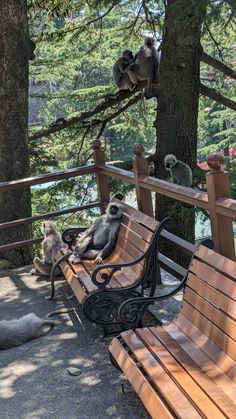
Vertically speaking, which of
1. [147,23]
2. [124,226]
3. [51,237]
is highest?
[147,23]

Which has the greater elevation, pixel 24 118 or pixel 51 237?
pixel 24 118

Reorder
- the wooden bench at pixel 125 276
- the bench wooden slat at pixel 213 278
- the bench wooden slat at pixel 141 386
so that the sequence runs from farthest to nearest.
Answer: the wooden bench at pixel 125 276 < the bench wooden slat at pixel 213 278 < the bench wooden slat at pixel 141 386

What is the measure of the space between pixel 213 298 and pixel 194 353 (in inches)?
14.4

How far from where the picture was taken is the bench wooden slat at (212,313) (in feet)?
9.45

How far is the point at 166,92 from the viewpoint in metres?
8.86

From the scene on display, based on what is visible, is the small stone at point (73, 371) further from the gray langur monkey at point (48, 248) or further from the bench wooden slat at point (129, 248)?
the gray langur monkey at point (48, 248)

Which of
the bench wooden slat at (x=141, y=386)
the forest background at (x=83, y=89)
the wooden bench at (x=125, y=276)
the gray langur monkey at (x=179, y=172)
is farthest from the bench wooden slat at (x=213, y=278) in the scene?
the forest background at (x=83, y=89)

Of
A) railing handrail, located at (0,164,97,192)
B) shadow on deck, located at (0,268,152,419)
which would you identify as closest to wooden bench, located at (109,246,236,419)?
shadow on deck, located at (0,268,152,419)

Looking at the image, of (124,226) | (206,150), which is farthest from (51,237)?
(206,150)

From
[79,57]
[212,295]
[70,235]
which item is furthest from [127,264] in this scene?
[79,57]

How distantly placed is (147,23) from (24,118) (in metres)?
4.03

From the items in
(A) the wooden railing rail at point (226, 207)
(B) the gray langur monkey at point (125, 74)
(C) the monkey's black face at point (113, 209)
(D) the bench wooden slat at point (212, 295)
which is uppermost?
(B) the gray langur monkey at point (125, 74)

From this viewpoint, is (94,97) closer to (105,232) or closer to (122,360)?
(105,232)

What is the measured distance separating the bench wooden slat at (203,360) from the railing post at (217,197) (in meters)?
0.70
